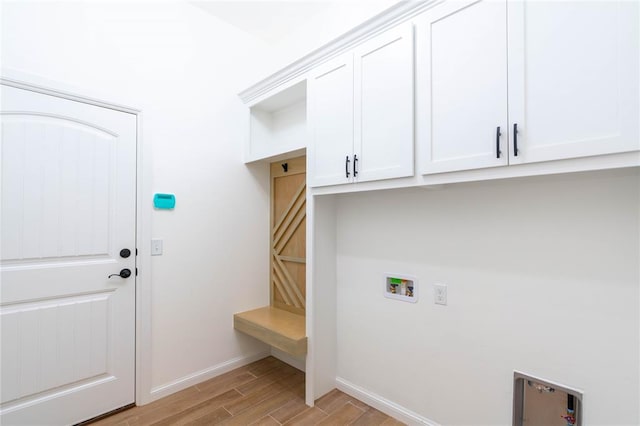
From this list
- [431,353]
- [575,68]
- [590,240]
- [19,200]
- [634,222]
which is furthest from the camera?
[431,353]

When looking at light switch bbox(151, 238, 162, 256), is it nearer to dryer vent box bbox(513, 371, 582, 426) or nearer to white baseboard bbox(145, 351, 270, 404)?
white baseboard bbox(145, 351, 270, 404)

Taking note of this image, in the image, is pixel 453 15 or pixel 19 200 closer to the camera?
pixel 453 15

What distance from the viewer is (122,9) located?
6.77 ft

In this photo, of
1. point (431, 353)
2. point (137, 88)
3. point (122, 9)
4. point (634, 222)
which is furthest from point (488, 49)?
point (122, 9)

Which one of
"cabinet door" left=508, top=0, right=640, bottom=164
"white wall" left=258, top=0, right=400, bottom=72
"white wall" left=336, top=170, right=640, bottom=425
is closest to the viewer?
"cabinet door" left=508, top=0, right=640, bottom=164

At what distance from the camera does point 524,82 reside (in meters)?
1.23

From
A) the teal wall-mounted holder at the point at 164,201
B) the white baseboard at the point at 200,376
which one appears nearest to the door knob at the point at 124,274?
the teal wall-mounted holder at the point at 164,201

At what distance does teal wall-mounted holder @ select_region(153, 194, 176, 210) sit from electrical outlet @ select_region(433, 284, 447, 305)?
2011 millimetres

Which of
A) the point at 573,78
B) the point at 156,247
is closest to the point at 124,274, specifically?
the point at 156,247

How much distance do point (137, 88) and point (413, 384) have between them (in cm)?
284

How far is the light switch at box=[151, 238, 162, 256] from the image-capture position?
2.19m

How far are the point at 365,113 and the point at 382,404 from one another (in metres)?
1.98

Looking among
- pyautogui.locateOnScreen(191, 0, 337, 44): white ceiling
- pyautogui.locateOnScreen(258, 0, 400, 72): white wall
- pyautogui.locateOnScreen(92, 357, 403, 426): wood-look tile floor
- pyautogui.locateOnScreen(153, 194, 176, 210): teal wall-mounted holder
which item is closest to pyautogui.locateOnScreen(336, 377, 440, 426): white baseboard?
pyautogui.locateOnScreen(92, 357, 403, 426): wood-look tile floor

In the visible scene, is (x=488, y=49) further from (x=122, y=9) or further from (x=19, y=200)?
(x=19, y=200)
